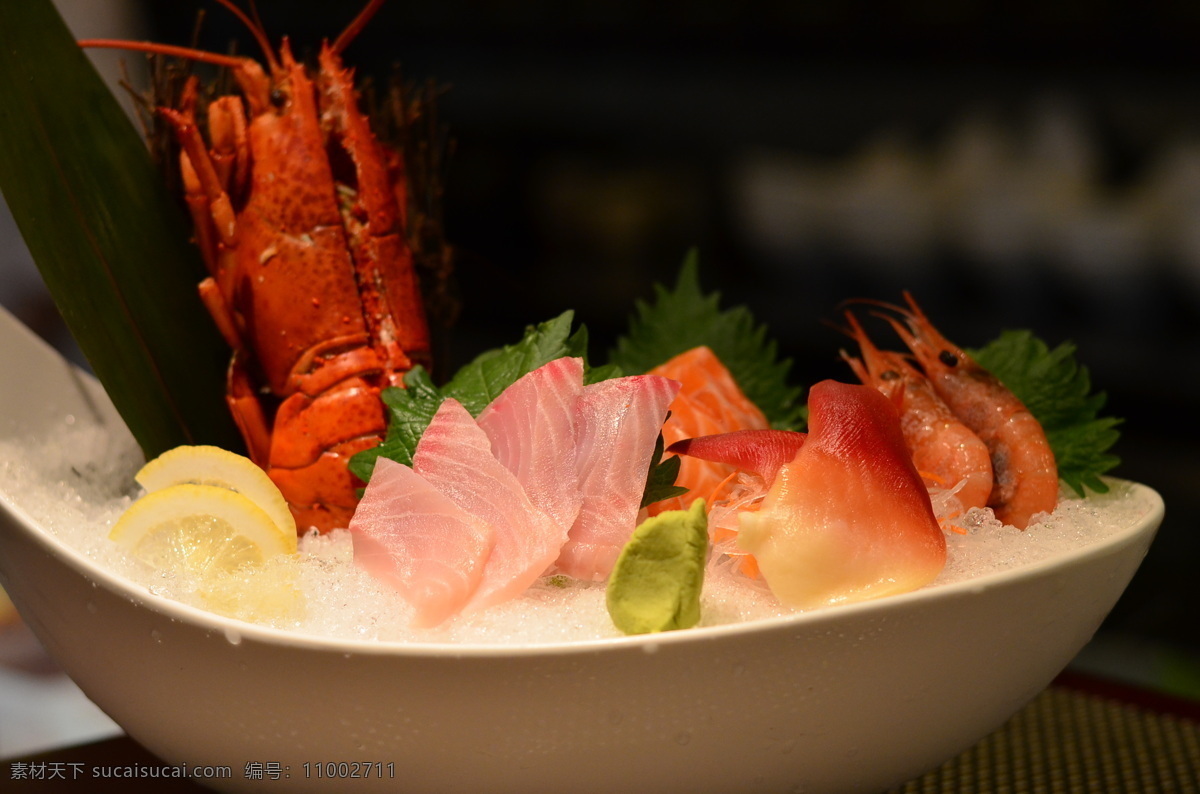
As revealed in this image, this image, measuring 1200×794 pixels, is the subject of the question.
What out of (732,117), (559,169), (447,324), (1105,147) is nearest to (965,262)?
(1105,147)

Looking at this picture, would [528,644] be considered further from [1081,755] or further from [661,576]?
[1081,755]

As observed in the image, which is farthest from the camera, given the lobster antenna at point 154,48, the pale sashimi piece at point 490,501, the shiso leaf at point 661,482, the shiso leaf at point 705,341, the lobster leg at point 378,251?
the shiso leaf at point 705,341

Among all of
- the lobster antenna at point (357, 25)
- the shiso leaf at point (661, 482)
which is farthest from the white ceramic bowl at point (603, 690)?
the lobster antenna at point (357, 25)

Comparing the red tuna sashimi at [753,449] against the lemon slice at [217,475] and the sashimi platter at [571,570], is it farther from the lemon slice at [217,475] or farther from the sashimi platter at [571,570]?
the lemon slice at [217,475]

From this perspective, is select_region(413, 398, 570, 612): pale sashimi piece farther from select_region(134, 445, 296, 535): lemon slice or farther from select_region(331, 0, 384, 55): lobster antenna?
select_region(331, 0, 384, 55): lobster antenna

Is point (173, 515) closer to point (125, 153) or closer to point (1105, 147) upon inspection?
point (125, 153)

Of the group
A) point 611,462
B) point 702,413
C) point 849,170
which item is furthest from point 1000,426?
point 849,170

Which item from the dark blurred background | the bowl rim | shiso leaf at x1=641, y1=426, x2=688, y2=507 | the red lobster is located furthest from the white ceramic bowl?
the dark blurred background
